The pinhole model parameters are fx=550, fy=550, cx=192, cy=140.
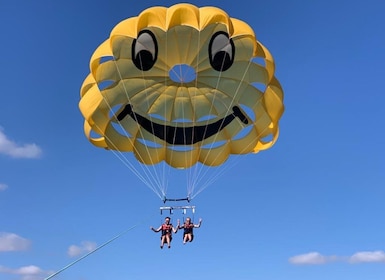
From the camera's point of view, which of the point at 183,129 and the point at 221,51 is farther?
the point at 183,129

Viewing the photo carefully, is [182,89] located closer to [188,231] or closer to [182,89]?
[182,89]

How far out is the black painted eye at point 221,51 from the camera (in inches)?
551

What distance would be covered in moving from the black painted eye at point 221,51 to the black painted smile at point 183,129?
1768 mm

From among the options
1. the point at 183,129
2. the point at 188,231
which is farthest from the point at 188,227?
the point at 183,129

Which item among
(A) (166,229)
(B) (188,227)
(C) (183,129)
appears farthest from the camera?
(C) (183,129)

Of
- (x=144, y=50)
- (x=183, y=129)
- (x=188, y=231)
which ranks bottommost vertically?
(x=188, y=231)

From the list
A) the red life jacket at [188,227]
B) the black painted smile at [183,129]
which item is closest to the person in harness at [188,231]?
the red life jacket at [188,227]

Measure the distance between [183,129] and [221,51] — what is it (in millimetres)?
3013

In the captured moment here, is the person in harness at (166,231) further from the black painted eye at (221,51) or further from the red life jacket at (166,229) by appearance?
the black painted eye at (221,51)

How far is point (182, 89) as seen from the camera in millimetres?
15836

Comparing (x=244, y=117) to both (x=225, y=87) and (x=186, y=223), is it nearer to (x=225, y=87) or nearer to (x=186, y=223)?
(x=225, y=87)

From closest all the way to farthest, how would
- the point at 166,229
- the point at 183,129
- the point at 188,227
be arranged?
the point at 188,227 < the point at 166,229 < the point at 183,129

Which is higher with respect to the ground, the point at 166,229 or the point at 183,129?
the point at 183,129

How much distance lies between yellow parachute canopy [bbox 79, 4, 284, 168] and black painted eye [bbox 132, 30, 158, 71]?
0.08ft
